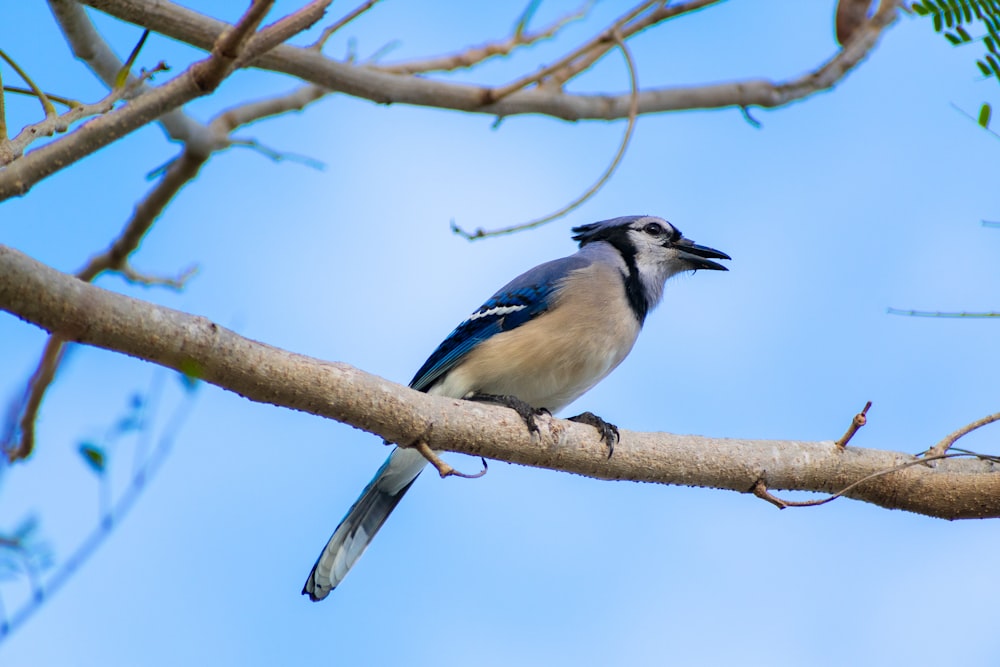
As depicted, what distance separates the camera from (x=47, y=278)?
2117 mm

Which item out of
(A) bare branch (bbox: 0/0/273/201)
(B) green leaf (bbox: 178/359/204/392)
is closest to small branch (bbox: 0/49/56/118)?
(A) bare branch (bbox: 0/0/273/201)

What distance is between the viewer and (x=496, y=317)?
4.20 metres

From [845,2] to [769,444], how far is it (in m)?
2.12

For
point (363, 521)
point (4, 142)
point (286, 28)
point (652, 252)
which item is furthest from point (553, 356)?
point (4, 142)

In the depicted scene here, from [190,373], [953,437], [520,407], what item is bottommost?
[953,437]

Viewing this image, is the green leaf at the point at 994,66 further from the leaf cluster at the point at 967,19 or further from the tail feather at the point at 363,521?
the tail feather at the point at 363,521

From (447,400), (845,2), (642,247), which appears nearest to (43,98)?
(447,400)

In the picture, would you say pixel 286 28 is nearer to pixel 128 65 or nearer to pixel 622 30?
pixel 128 65

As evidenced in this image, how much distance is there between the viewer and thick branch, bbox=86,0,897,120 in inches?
127

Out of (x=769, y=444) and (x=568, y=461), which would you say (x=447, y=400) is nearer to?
(x=568, y=461)

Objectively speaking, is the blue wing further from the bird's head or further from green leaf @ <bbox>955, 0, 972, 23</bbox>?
green leaf @ <bbox>955, 0, 972, 23</bbox>

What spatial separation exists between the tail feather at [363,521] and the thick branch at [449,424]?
83 cm

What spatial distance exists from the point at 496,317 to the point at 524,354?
0.33 m

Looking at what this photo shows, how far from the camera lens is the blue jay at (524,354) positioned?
392 cm
